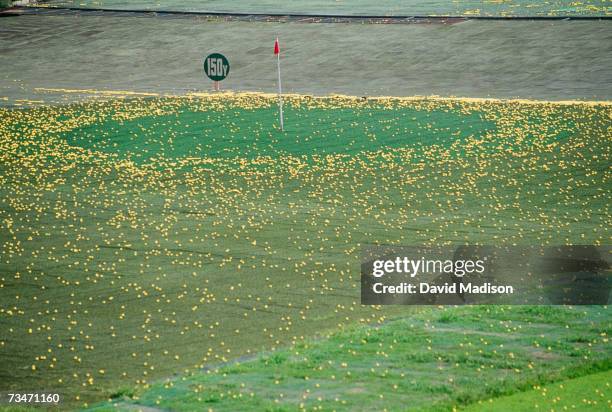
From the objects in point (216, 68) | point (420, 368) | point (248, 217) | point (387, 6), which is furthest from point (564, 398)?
point (387, 6)

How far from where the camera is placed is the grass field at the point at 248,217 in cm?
1271

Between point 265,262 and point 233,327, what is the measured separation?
3085mm

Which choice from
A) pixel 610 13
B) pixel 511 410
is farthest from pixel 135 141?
pixel 610 13

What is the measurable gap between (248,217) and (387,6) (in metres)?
33.0

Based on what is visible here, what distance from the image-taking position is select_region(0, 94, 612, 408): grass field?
1271 centimetres

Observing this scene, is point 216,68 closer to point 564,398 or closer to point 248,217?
point 248,217

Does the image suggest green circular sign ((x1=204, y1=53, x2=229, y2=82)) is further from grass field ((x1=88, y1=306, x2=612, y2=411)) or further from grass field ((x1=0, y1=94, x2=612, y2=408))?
grass field ((x1=88, y1=306, x2=612, y2=411))

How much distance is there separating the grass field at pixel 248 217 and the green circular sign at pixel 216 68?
263cm

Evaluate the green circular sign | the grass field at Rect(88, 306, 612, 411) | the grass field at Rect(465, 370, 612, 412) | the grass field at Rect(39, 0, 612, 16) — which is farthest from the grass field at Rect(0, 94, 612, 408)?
the grass field at Rect(39, 0, 612, 16)

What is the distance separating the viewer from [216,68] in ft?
120

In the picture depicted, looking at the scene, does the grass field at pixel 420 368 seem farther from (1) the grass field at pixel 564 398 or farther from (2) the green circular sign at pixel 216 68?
(2) the green circular sign at pixel 216 68

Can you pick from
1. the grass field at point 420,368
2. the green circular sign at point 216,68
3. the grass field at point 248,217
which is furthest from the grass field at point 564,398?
the green circular sign at point 216,68

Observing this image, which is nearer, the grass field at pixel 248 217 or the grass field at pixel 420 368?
the grass field at pixel 420 368

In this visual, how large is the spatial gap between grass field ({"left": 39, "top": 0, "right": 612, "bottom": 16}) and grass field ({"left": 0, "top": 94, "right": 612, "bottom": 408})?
1550 cm
